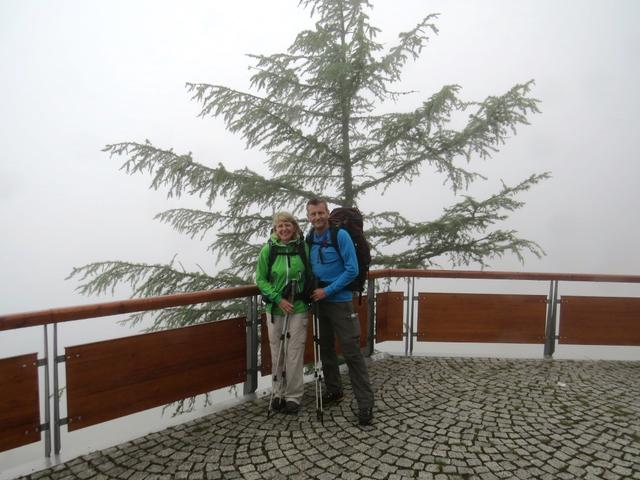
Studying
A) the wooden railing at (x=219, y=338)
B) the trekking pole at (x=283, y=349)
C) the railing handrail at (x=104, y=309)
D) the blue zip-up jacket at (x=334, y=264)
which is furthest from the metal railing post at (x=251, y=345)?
the blue zip-up jacket at (x=334, y=264)

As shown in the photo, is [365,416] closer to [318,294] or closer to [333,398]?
[333,398]

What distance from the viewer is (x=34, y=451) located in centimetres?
377

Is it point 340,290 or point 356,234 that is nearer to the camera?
point 340,290

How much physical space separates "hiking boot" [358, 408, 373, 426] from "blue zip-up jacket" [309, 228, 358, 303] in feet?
3.46

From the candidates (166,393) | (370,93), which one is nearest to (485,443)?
(166,393)

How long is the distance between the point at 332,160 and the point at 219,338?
4.86 meters

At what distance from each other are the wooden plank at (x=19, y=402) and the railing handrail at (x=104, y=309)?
0.32 meters

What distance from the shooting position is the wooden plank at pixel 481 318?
6.08m

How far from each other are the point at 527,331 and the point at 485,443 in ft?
10.4

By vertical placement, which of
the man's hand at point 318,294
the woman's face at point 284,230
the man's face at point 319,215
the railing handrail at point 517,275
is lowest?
the railing handrail at point 517,275

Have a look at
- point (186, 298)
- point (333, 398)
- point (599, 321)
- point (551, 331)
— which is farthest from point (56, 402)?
point (599, 321)

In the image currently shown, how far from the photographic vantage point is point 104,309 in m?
3.50

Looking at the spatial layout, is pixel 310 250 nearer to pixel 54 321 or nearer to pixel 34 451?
pixel 54 321

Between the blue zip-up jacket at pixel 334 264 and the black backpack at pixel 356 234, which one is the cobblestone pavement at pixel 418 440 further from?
the black backpack at pixel 356 234
